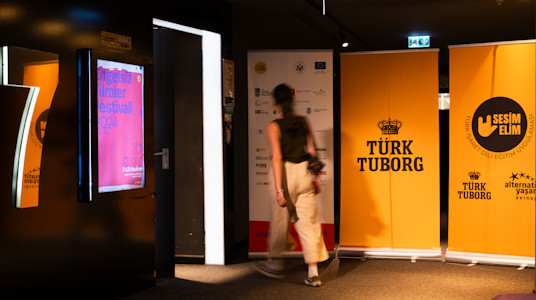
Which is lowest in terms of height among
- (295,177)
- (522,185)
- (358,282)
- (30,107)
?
(358,282)

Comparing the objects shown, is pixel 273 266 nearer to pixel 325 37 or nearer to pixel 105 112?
pixel 105 112

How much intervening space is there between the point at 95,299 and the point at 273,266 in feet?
5.18

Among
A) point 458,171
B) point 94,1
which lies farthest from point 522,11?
point 94,1

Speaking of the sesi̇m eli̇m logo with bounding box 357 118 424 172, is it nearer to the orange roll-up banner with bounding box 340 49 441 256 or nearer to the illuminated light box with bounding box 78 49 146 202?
the orange roll-up banner with bounding box 340 49 441 256

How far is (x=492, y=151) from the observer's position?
592 centimetres

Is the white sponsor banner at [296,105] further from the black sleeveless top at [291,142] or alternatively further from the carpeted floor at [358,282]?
the black sleeveless top at [291,142]

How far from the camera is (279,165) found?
16.1 ft

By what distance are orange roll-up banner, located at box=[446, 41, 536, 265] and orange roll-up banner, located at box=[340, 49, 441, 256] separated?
21 cm

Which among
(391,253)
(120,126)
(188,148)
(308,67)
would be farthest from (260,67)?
(391,253)

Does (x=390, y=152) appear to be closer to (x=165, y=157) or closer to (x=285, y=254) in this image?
(x=285, y=254)

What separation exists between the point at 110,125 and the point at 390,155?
9.87 ft

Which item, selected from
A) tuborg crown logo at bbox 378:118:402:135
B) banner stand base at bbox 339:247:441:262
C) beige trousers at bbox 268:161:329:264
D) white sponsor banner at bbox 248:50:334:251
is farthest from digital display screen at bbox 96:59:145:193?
tuborg crown logo at bbox 378:118:402:135

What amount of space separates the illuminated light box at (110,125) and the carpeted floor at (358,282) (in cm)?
99

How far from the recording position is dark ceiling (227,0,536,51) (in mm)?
7160
